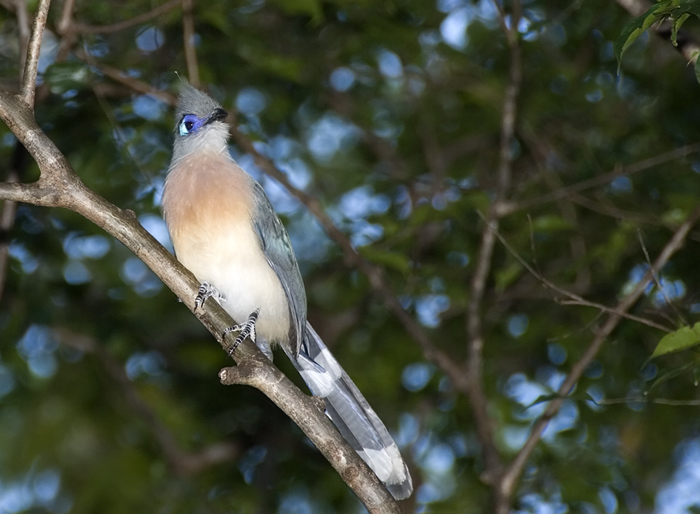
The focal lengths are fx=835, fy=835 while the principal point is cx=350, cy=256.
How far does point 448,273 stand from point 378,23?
6.78ft

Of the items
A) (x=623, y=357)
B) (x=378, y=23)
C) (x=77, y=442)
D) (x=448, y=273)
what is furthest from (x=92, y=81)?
(x=623, y=357)

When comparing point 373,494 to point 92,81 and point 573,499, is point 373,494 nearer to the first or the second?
point 573,499

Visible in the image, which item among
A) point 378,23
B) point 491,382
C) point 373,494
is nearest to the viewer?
point 373,494

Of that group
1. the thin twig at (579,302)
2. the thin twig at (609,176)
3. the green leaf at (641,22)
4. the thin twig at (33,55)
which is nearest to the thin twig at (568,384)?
the thin twig at (579,302)

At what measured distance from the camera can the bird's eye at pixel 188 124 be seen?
17.4ft

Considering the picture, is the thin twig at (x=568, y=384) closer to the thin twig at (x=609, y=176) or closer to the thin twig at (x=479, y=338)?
the thin twig at (x=479, y=338)

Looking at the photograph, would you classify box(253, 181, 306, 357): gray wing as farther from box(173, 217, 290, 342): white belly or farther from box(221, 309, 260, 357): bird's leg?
box(221, 309, 260, 357): bird's leg

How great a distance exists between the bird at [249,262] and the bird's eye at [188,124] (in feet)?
0.66

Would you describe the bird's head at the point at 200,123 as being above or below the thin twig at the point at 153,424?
above

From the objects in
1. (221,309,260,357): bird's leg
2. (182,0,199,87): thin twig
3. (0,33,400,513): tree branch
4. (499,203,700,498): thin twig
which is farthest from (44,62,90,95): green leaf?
(499,203,700,498): thin twig

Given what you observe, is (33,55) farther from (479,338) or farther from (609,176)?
(609,176)

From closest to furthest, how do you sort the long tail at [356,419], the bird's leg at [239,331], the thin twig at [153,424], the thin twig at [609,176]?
1. the bird's leg at [239,331]
2. the long tail at [356,419]
3. the thin twig at [609,176]
4. the thin twig at [153,424]

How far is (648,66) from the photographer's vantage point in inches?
304

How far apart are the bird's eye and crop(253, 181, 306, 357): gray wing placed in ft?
2.21
